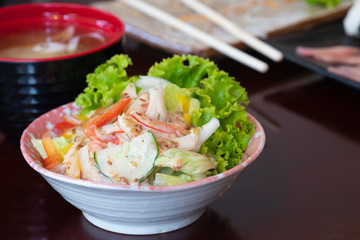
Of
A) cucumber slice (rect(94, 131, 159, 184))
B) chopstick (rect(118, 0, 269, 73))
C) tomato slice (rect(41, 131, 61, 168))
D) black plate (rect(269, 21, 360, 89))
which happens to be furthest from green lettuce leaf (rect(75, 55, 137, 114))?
black plate (rect(269, 21, 360, 89))

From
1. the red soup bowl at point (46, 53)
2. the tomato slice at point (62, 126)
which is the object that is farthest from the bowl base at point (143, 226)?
the red soup bowl at point (46, 53)

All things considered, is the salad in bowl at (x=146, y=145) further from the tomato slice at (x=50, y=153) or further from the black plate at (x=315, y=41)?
the black plate at (x=315, y=41)

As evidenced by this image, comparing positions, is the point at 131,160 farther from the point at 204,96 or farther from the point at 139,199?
the point at 204,96

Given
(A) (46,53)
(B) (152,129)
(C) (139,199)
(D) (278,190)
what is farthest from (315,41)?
(C) (139,199)

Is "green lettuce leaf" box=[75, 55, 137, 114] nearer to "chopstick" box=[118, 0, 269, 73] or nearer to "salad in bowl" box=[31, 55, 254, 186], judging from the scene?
"salad in bowl" box=[31, 55, 254, 186]

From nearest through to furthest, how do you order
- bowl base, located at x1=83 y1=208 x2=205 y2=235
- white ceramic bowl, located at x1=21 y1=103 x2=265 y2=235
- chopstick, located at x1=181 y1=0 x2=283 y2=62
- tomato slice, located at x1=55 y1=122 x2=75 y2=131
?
white ceramic bowl, located at x1=21 y1=103 x2=265 y2=235, bowl base, located at x1=83 y1=208 x2=205 y2=235, tomato slice, located at x1=55 y1=122 x2=75 y2=131, chopstick, located at x1=181 y1=0 x2=283 y2=62
